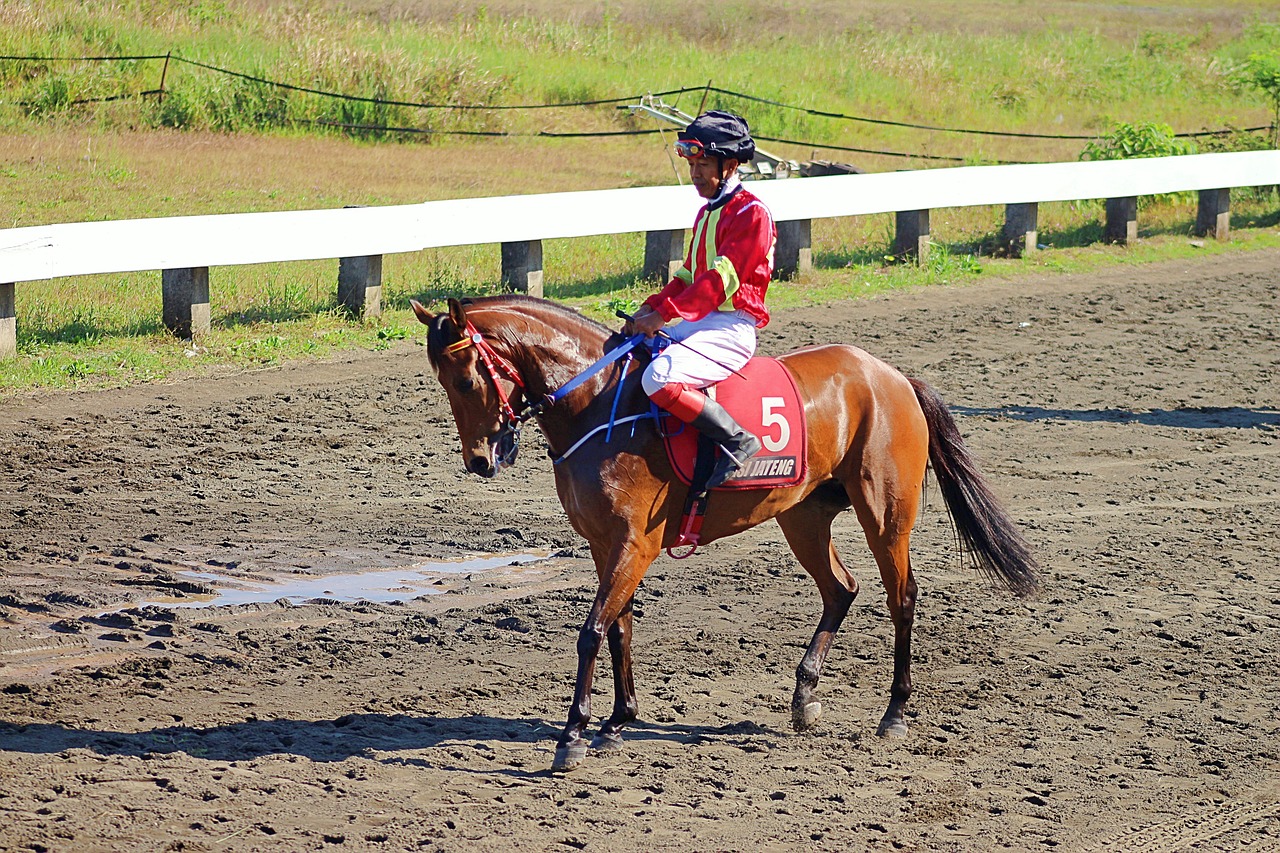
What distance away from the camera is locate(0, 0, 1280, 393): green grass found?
12953 millimetres

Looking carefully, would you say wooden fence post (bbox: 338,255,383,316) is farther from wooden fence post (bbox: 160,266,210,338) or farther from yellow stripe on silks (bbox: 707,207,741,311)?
yellow stripe on silks (bbox: 707,207,741,311)

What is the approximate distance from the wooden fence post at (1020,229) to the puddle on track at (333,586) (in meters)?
11.2

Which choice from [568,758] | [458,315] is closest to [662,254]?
[458,315]

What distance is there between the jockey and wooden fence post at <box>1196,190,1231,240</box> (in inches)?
589

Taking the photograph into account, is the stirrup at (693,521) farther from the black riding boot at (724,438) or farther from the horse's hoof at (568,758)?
the horse's hoof at (568,758)

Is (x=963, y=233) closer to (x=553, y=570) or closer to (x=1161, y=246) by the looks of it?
(x=1161, y=246)

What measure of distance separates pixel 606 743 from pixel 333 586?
2265mm

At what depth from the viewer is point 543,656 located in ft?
21.3

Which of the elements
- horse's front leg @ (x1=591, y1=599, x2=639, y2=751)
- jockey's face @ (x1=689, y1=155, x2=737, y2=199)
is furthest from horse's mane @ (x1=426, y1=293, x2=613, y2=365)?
horse's front leg @ (x1=591, y1=599, x2=639, y2=751)

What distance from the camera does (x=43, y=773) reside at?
16.4 feet

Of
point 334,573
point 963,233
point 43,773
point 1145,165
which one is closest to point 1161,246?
point 1145,165

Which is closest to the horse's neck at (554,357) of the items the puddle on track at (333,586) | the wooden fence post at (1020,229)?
the puddle on track at (333,586)

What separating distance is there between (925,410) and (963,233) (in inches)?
489

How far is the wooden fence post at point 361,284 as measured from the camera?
12.7 m
